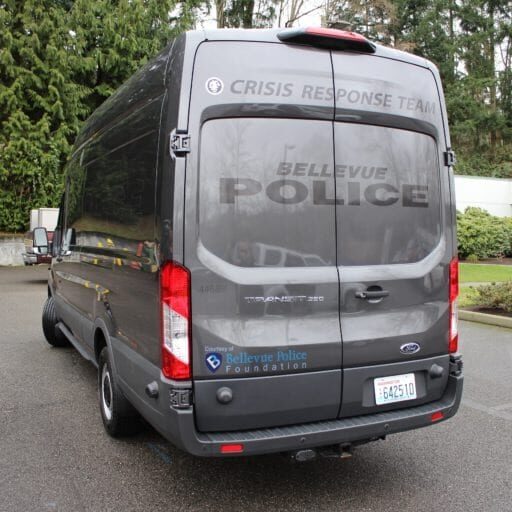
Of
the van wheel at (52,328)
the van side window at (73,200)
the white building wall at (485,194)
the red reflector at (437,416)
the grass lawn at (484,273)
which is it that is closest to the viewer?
the red reflector at (437,416)

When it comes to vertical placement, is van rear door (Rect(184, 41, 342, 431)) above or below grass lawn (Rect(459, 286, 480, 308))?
→ above

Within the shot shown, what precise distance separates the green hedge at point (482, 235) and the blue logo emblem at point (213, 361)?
1777 cm

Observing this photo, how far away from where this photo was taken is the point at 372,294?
128 inches

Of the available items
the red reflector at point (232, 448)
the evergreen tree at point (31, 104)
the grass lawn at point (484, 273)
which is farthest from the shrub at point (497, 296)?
the evergreen tree at point (31, 104)

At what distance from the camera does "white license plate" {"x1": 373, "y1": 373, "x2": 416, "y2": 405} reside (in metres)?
3.30

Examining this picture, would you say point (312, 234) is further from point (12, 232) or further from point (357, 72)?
point (12, 232)

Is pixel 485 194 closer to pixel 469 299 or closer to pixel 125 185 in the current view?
pixel 469 299

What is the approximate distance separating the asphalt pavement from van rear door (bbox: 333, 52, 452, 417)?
1.98 feet

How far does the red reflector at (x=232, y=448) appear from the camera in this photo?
2914 millimetres

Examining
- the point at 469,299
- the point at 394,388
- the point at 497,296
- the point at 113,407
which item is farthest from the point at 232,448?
the point at 469,299

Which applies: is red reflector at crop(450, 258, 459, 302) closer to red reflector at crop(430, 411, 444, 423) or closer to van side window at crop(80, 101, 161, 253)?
red reflector at crop(430, 411, 444, 423)

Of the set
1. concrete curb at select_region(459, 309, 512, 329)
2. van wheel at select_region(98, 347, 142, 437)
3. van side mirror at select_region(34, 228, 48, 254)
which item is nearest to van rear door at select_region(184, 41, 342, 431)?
van wheel at select_region(98, 347, 142, 437)

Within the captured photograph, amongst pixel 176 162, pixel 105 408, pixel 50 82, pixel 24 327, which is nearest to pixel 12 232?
pixel 50 82

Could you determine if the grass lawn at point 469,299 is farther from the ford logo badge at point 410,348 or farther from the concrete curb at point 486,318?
the ford logo badge at point 410,348
